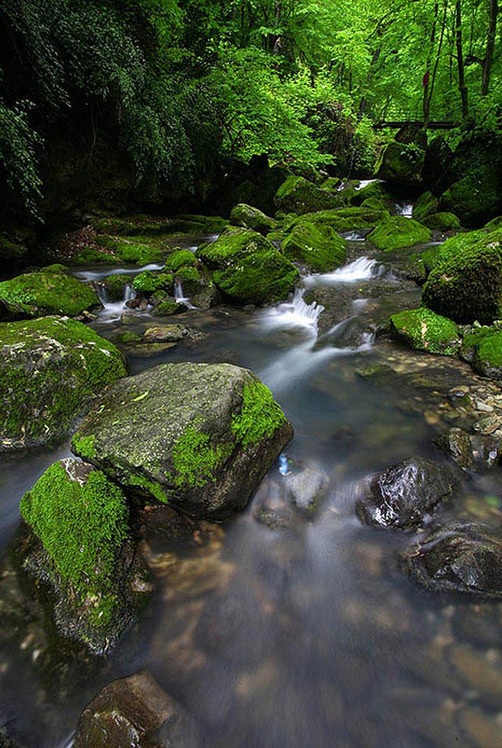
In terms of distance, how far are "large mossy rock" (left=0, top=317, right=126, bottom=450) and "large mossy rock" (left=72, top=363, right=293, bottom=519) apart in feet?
1.94

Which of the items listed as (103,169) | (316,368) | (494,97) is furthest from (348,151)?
(316,368)

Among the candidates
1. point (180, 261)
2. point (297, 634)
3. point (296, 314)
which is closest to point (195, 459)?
point (297, 634)

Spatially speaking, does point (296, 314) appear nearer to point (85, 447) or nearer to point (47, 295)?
point (47, 295)

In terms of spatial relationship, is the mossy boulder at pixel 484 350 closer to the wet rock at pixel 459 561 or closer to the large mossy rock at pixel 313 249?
the wet rock at pixel 459 561

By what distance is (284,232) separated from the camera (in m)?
11.5

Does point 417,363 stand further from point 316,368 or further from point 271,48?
point 271,48

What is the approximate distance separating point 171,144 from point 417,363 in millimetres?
10151

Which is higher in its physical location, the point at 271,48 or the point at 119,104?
the point at 271,48

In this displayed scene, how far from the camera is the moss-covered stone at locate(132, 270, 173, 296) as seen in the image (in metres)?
7.90

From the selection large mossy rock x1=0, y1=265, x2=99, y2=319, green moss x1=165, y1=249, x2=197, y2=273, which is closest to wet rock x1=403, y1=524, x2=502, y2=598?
large mossy rock x1=0, y1=265, x2=99, y2=319

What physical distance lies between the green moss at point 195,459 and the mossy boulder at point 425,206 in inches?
554

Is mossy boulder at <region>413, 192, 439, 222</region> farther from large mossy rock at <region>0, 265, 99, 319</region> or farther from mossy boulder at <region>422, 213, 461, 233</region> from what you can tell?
large mossy rock at <region>0, 265, 99, 319</region>

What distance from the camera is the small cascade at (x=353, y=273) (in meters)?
8.33

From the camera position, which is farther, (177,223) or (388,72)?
(388,72)
